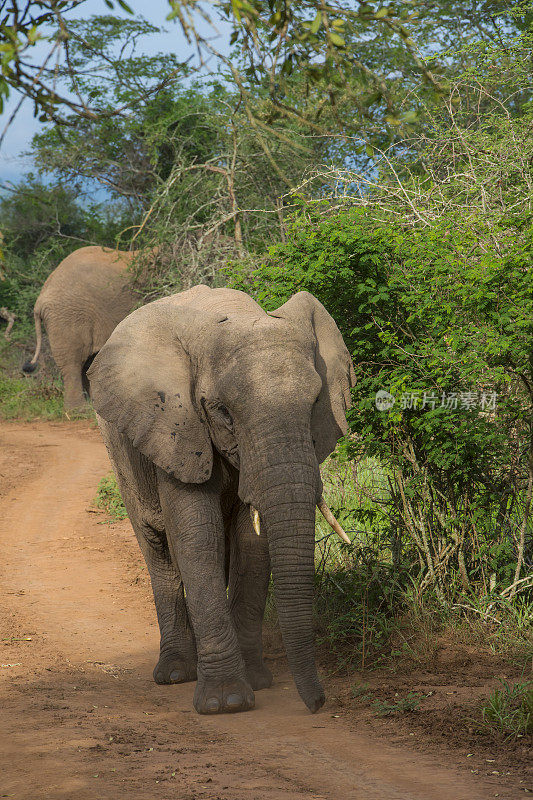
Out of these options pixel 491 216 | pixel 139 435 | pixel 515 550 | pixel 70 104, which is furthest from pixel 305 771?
pixel 491 216

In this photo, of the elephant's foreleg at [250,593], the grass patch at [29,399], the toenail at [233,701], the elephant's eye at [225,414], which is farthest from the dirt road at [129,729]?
the grass patch at [29,399]

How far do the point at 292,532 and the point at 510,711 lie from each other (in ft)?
4.53

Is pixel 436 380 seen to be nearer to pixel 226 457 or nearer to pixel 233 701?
pixel 226 457

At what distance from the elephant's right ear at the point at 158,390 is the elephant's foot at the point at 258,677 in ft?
4.33

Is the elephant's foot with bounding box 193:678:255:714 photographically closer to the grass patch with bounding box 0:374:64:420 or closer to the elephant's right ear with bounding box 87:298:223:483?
the elephant's right ear with bounding box 87:298:223:483

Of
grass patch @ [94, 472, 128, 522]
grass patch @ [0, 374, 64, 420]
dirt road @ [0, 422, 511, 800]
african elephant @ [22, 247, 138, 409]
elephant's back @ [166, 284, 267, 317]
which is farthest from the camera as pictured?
african elephant @ [22, 247, 138, 409]

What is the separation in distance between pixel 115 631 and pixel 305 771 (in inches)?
122

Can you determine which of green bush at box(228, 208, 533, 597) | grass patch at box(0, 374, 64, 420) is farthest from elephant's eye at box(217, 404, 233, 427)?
grass patch at box(0, 374, 64, 420)

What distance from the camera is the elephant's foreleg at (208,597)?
5.02 meters

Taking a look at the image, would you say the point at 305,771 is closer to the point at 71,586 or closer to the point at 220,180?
the point at 71,586

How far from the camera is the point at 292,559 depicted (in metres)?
4.54

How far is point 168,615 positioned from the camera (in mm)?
5801

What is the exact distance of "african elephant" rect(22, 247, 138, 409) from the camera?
17.5 metres

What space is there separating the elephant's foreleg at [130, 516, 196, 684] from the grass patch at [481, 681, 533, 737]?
1968 millimetres
